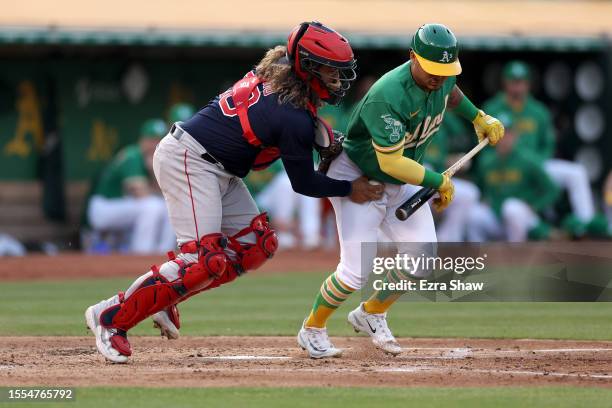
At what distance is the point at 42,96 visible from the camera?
16609 millimetres

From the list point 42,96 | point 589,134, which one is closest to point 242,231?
point 42,96

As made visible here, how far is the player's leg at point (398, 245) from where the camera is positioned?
7367mm

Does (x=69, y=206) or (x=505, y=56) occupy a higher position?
(x=505, y=56)

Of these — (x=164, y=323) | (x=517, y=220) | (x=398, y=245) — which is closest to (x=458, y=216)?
(x=517, y=220)

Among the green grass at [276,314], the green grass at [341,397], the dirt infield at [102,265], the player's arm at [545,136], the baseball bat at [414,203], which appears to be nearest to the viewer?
the green grass at [341,397]

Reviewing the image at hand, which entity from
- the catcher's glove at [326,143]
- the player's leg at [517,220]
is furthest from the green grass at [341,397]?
the player's leg at [517,220]

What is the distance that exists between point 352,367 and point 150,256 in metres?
8.05

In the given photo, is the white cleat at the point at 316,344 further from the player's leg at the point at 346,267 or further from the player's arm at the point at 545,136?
the player's arm at the point at 545,136

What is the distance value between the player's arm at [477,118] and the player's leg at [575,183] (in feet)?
28.0

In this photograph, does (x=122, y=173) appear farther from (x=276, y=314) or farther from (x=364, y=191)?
(x=364, y=191)

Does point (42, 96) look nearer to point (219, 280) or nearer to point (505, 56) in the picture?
point (505, 56)

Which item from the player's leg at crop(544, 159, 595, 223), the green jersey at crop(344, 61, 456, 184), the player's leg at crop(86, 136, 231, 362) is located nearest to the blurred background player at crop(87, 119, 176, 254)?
the player's leg at crop(544, 159, 595, 223)

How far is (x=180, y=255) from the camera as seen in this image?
6.87m

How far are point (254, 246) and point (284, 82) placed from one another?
931 mm
